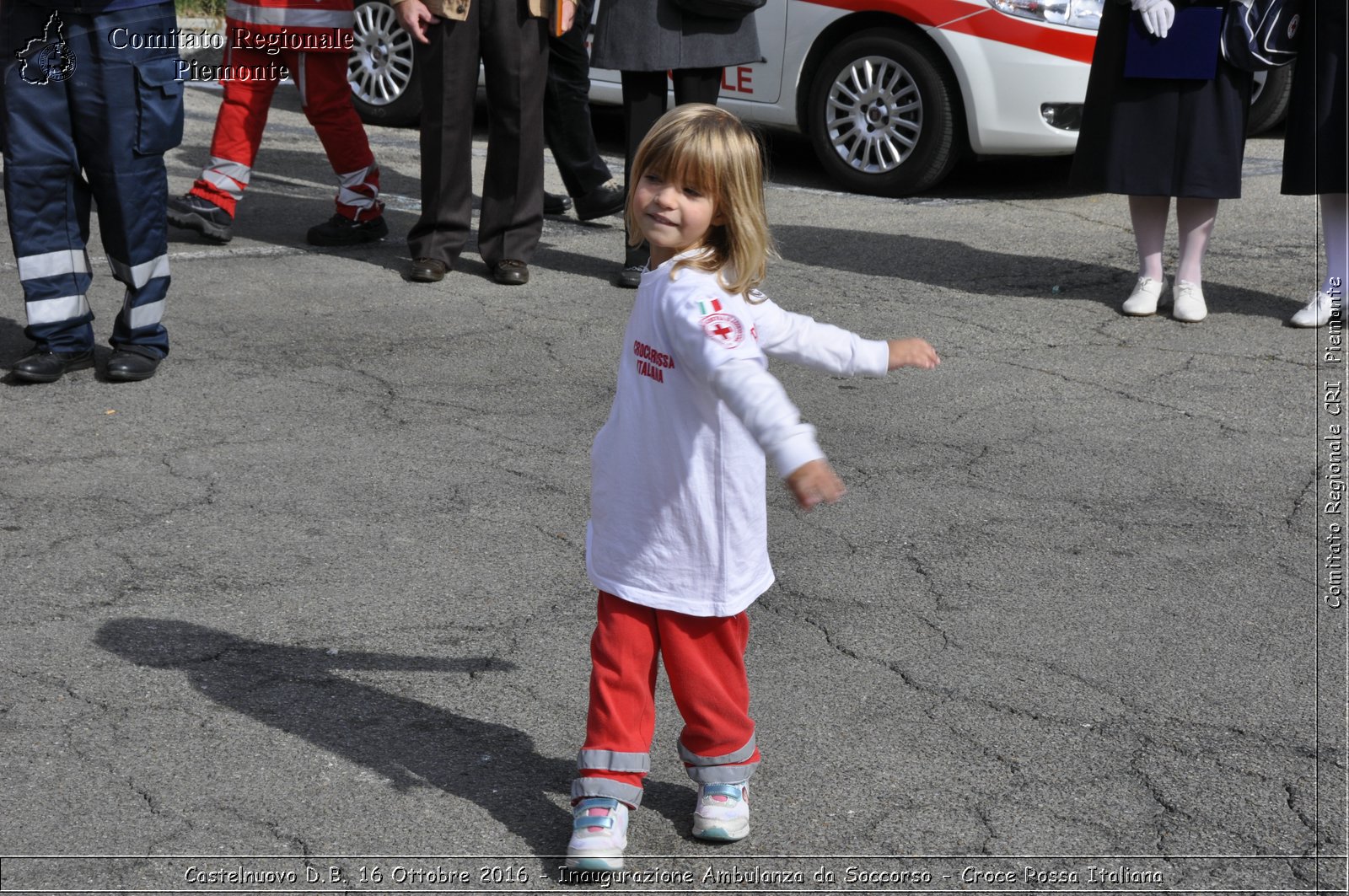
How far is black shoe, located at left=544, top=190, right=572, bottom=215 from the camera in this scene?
795 centimetres

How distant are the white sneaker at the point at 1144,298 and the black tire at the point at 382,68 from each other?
5.05 metres

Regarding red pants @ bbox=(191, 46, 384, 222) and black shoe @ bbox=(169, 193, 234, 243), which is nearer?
red pants @ bbox=(191, 46, 384, 222)

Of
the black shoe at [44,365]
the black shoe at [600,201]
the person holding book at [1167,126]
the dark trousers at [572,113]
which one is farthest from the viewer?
the black shoe at [600,201]

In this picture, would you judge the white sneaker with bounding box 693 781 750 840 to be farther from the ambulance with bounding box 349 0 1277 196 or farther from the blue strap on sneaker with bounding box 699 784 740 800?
the ambulance with bounding box 349 0 1277 196

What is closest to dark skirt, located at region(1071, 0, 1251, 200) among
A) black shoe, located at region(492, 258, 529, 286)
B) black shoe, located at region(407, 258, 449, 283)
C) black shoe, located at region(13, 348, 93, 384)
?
black shoe, located at region(492, 258, 529, 286)

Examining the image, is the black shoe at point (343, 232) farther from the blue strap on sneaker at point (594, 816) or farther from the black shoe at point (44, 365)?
the blue strap on sneaker at point (594, 816)

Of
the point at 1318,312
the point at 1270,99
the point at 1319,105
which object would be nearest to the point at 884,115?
the point at 1319,105

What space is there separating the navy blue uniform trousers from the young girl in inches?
111

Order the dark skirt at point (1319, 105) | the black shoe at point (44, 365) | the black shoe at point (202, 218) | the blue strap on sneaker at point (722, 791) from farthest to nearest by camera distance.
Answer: the black shoe at point (202, 218) → the dark skirt at point (1319, 105) → the black shoe at point (44, 365) → the blue strap on sneaker at point (722, 791)

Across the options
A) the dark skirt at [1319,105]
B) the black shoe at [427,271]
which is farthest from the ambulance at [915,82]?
the black shoe at [427,271]

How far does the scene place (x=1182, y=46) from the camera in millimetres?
6023

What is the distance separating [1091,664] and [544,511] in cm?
155

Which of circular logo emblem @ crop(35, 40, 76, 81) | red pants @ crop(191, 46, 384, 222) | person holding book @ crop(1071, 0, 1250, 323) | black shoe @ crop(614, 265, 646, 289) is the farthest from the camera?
red pants @ crop(191, 46, 384, 222)

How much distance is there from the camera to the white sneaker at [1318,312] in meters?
6.07
